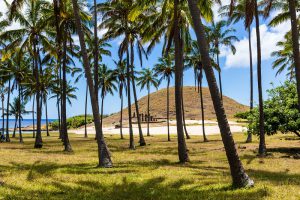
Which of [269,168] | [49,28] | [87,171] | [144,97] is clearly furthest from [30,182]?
[144,97]

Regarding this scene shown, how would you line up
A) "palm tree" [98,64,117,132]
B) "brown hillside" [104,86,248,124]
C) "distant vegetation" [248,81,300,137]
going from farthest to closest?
1. "brown hillside" [104,86,248,124]
2. "palm tree" [98,64,117,132]
3. "distant vegetation" [248,81,300,137]

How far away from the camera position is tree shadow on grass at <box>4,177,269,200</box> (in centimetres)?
1021

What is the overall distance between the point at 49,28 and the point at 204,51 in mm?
25172

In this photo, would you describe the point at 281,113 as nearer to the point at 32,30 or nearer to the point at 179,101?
the point at 179,101

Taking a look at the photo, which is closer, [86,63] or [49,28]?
[86,63]

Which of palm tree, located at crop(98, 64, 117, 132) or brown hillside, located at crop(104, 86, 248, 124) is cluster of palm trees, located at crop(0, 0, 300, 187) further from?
brown hillside, located at crop(104, 86, 248, 124)

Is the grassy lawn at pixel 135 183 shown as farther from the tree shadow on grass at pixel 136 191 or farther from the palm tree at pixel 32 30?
the palm tree at pixel 32 30

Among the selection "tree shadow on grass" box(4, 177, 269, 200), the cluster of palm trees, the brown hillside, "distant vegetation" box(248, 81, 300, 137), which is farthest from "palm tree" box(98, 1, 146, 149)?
the brown hillside

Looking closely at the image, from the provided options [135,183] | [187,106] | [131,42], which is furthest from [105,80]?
[187,106]

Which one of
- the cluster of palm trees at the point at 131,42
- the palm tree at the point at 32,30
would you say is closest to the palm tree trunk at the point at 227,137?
the cluster of palm trees at the point at 131,42

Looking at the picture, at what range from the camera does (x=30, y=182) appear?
12.5 m

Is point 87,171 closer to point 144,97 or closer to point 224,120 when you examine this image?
point 224,120

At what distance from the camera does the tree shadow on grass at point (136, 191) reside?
10.2 meters

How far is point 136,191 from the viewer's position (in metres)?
11.3
